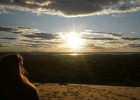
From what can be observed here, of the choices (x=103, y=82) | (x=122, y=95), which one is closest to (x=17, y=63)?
(x=122, y=95)

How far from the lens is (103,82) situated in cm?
2530

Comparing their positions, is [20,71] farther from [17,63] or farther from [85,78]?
[85,78]

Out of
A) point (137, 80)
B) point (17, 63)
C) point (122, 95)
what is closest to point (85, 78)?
point (137, 80)

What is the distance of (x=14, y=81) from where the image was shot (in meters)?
3.64

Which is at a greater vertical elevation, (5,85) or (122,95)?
(5,85)

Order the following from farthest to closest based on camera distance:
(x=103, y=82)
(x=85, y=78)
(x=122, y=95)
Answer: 1. (x=85, y=78)
2. (x=103, y=82)
3. (x=122, y=95)

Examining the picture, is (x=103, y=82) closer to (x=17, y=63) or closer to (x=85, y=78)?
(x=85, y=78)

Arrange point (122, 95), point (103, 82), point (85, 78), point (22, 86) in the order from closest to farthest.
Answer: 1. point (22, 86)
2. point (122, 95)
3. point (103, 82)
4. point (85, 78)

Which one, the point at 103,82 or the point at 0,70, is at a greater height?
the point at 0,70

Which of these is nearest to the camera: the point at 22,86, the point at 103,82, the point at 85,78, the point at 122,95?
the point at 22,86

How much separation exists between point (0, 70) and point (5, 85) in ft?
0.70

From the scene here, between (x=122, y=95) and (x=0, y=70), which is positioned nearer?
(x=0, y=70)

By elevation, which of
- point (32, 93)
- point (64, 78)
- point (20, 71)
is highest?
point (20, 71)

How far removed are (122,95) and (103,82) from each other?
9358mm
